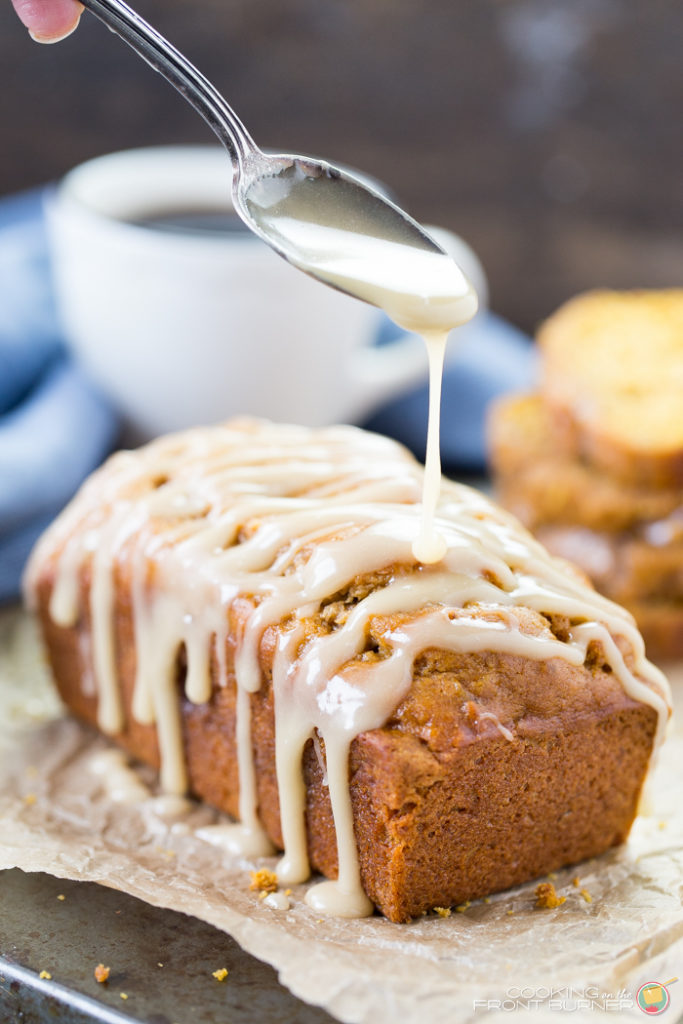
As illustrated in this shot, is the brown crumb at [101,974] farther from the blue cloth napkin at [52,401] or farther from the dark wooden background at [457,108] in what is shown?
the dark wooden background at [457,108]

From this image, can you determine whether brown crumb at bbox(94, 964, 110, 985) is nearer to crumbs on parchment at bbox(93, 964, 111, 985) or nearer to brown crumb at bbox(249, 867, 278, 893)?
crumbs on parchment at bbox(93, 964, 111, 985)

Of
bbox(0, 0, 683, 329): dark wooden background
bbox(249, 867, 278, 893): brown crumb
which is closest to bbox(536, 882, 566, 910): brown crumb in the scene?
bbox(249, 867, 278, 893): brown crumb

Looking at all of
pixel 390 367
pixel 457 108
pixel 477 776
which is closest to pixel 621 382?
pixel 390 367

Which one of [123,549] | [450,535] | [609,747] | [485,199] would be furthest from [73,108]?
[609,747]

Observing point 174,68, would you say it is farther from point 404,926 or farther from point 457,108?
point 457,108

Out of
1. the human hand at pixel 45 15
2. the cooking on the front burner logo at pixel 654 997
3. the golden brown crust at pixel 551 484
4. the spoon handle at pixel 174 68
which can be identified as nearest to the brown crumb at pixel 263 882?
the cooking on the front burner logo at pixel 654 997

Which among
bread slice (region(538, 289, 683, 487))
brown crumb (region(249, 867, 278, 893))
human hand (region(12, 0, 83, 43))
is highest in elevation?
human hand (region(12, 0, 83, 43))
